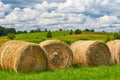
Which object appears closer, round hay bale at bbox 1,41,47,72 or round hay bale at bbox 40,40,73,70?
round hay bale at bbox 1,41,47,72

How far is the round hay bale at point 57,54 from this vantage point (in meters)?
18.6

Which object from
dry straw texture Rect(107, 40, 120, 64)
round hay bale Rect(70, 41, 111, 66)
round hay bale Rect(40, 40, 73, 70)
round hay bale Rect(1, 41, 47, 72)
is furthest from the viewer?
dry straw texture Rect(107, 40, 120, 64)

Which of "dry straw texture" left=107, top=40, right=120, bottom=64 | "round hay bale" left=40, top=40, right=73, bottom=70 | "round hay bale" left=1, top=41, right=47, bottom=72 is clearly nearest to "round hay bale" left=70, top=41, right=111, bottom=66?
"dry straw texture" left=107, top=40, right=120, bottom=64

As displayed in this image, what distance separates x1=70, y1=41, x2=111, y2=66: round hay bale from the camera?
20125 mm

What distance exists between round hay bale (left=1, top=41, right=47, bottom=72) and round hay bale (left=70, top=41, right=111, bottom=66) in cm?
333

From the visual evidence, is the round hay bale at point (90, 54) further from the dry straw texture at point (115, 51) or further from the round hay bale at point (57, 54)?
the round hay bale at point (57, 54)

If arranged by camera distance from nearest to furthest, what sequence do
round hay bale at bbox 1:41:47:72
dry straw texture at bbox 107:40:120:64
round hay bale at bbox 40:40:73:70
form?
Answer: round hay bale at bbox 1:41:47:72
round hay bale at bbox 40:40:73:70
dry straw texture at bbox 107:40:120:64

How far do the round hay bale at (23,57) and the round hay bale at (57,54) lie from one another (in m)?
1.16

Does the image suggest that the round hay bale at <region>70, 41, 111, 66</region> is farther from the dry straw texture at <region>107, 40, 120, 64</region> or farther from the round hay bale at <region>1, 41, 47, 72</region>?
the round hay bale at <region>1, 41, 47, 72</region>

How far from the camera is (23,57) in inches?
645

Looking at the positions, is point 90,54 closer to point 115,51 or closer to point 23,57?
point 115,51

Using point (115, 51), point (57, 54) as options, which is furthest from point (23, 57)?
point (115, 51)

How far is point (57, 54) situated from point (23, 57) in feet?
10.0

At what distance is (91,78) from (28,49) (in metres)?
4.36
